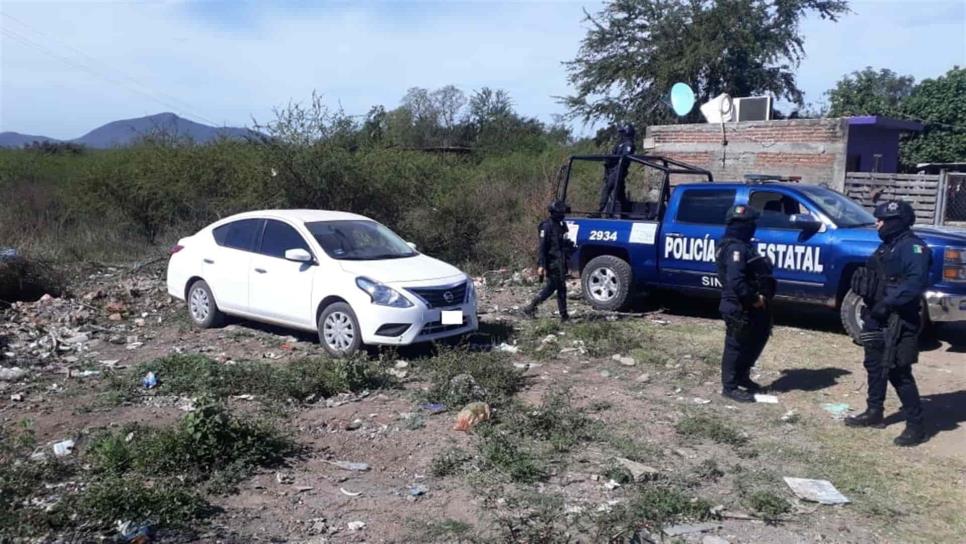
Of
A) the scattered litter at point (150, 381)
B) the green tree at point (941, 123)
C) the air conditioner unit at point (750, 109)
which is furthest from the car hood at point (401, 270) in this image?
the green tree at point (941, 123)

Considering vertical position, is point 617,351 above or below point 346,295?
below

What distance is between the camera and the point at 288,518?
5.05 metres

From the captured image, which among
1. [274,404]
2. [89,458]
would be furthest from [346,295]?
[89,458]

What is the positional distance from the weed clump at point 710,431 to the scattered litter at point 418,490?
7.37ft

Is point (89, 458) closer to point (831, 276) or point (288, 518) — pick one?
point (288, 518)

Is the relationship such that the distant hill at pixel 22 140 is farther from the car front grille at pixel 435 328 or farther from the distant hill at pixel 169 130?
the car front grille at pixel 435 328

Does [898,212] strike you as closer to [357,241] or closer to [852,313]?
[852,313]

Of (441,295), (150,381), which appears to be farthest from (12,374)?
(441,295)

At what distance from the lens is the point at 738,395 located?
7.59 meters

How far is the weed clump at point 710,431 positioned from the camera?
→ 255 inches

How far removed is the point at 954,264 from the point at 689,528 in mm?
5563

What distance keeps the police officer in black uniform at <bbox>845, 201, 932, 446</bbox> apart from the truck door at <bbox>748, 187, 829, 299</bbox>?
302cm

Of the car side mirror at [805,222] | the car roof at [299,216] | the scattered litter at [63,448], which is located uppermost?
the car side mirror at [805,222]

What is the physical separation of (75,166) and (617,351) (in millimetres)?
16593
